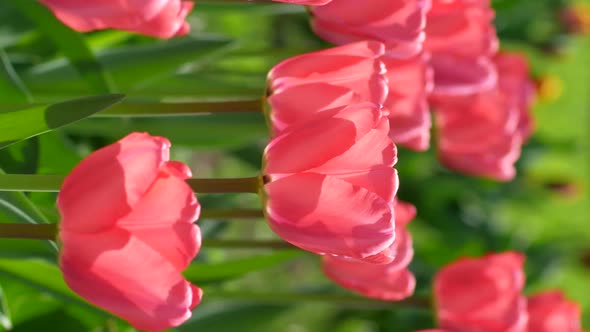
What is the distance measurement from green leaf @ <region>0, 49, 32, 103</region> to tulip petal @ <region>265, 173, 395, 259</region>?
0.73 feet

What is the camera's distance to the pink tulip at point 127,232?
36 cm

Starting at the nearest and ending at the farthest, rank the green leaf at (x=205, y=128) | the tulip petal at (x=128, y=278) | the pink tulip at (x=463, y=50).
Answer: the tulip petal at (x=128, y=278) → the pink tulip at (x=463, y=50) → the green leaf at (x=205, y=128)

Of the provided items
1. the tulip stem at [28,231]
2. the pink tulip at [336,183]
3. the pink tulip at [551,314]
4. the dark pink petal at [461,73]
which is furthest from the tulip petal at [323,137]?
the pink tulip at [551,314]

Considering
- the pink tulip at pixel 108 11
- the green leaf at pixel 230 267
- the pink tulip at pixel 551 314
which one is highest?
the pink tulip at pixel 108 11

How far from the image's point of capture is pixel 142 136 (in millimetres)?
369

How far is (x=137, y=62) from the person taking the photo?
25.4 inches

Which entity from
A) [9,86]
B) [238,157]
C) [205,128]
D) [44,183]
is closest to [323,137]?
[44,183]

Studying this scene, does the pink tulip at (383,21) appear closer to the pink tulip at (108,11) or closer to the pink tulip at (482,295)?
the pink tulip at (108,11)

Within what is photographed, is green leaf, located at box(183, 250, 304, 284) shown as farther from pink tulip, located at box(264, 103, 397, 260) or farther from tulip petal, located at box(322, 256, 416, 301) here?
pink tulip, located at box(264, 103, 397, 260)

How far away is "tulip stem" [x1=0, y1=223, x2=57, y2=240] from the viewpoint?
14.8 inches

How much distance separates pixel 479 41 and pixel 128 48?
257 mm

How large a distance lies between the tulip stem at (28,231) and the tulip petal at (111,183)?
1 centimetres

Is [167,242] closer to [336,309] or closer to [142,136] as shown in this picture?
[142,136]

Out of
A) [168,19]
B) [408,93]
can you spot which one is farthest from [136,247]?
[408,93]
